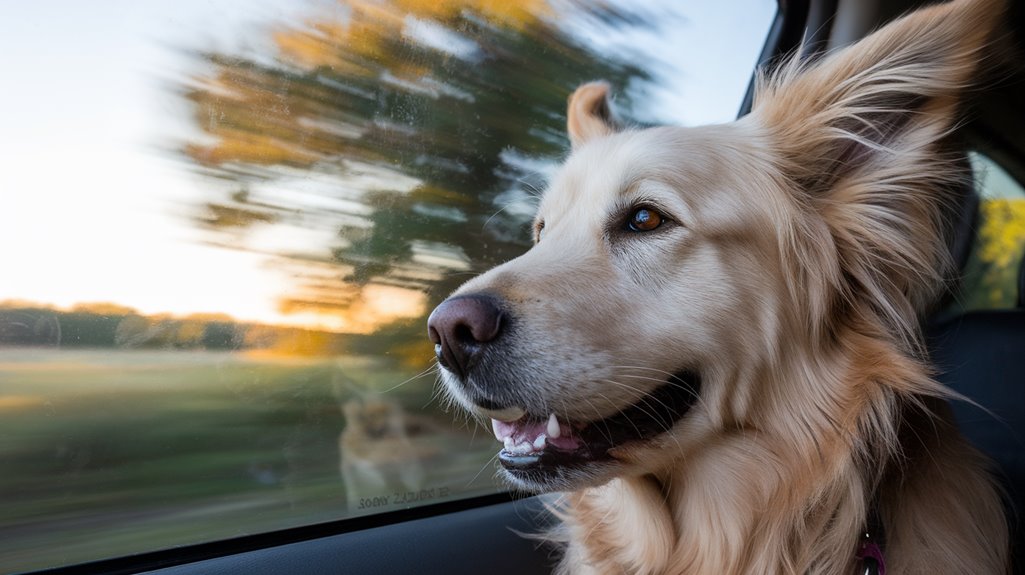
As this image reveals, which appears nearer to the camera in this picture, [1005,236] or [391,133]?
[391,133]

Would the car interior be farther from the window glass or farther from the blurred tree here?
the blurred tree

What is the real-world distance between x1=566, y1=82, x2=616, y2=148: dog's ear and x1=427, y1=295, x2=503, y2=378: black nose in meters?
0.98

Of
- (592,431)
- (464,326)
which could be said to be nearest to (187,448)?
(464,326)

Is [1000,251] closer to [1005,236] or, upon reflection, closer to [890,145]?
[1005,236]

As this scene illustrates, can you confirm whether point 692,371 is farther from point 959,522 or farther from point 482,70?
point 482,70

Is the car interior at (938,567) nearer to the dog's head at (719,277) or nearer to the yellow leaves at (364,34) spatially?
the dog's head at (719,277)

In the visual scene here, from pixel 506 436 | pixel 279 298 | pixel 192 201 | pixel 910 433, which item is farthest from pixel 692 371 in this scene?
pixel 192 201

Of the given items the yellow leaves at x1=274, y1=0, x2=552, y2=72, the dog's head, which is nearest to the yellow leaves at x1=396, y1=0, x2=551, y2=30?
the yellow leaves at x1=274, y1=0, x2=552, y2=72

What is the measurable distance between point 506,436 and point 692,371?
455 millimetres

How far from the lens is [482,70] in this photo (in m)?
2.24

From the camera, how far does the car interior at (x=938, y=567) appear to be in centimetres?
173

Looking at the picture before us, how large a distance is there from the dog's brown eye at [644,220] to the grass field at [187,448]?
2.76 ft

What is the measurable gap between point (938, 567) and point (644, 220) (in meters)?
1.00

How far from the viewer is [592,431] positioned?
5.27ft
